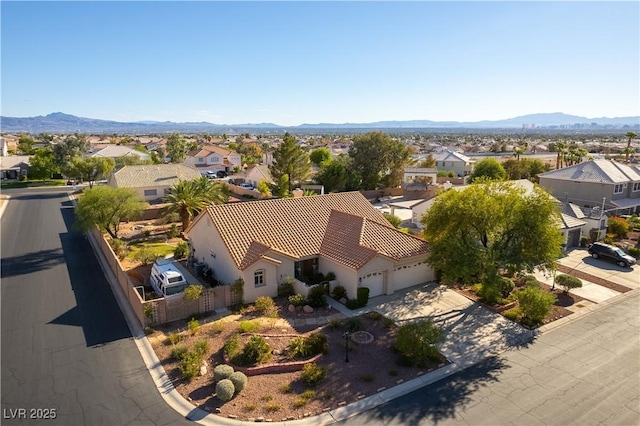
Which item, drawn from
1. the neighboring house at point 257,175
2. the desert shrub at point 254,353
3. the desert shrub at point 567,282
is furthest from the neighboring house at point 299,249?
the neighboring house at point 257,175

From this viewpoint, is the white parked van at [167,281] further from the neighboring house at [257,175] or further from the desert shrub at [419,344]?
the neighboring house at [257,175]

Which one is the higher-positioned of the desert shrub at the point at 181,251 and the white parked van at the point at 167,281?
the white parked van at the point at 167,281

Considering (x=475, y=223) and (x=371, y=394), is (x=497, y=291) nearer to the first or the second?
(x=475, y=223)

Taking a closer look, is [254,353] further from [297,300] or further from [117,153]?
[117,153]

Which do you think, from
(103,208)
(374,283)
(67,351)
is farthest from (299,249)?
(103,208)

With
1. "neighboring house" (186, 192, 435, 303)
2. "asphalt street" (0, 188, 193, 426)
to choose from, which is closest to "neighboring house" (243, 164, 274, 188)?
"asphalt street" (0, 188, 193, 426)
